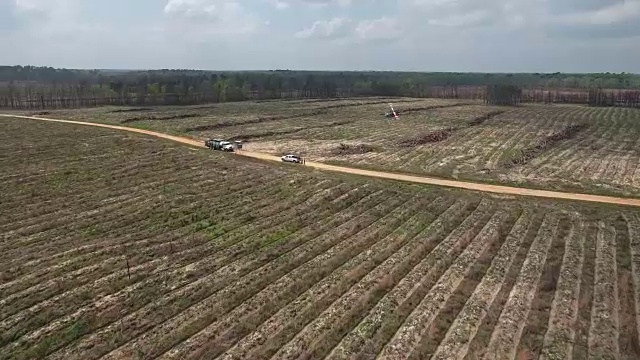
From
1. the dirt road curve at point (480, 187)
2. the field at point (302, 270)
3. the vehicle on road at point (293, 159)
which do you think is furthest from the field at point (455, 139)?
the field at point (302, 270)

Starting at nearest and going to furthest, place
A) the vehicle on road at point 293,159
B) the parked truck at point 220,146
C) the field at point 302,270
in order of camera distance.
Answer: the field at point 302,270, the vehicle on road at point 293,159, the parked truck at point 220,146

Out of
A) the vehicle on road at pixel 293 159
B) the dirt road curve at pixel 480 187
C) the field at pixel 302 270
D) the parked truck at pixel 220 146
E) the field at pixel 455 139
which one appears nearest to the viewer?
the field at pixel 302 270

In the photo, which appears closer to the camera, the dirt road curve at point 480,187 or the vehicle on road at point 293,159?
the dirt road curve at point 480,187

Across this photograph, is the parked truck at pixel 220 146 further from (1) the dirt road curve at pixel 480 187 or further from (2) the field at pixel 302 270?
(2) the field at pixel 302 270

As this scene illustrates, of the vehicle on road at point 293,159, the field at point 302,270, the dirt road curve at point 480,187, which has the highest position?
the vehicle on road at point 293,159

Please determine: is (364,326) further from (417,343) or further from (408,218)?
(408,218)

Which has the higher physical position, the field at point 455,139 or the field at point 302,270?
the field at point 455,139

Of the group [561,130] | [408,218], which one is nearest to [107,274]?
[408,218]
